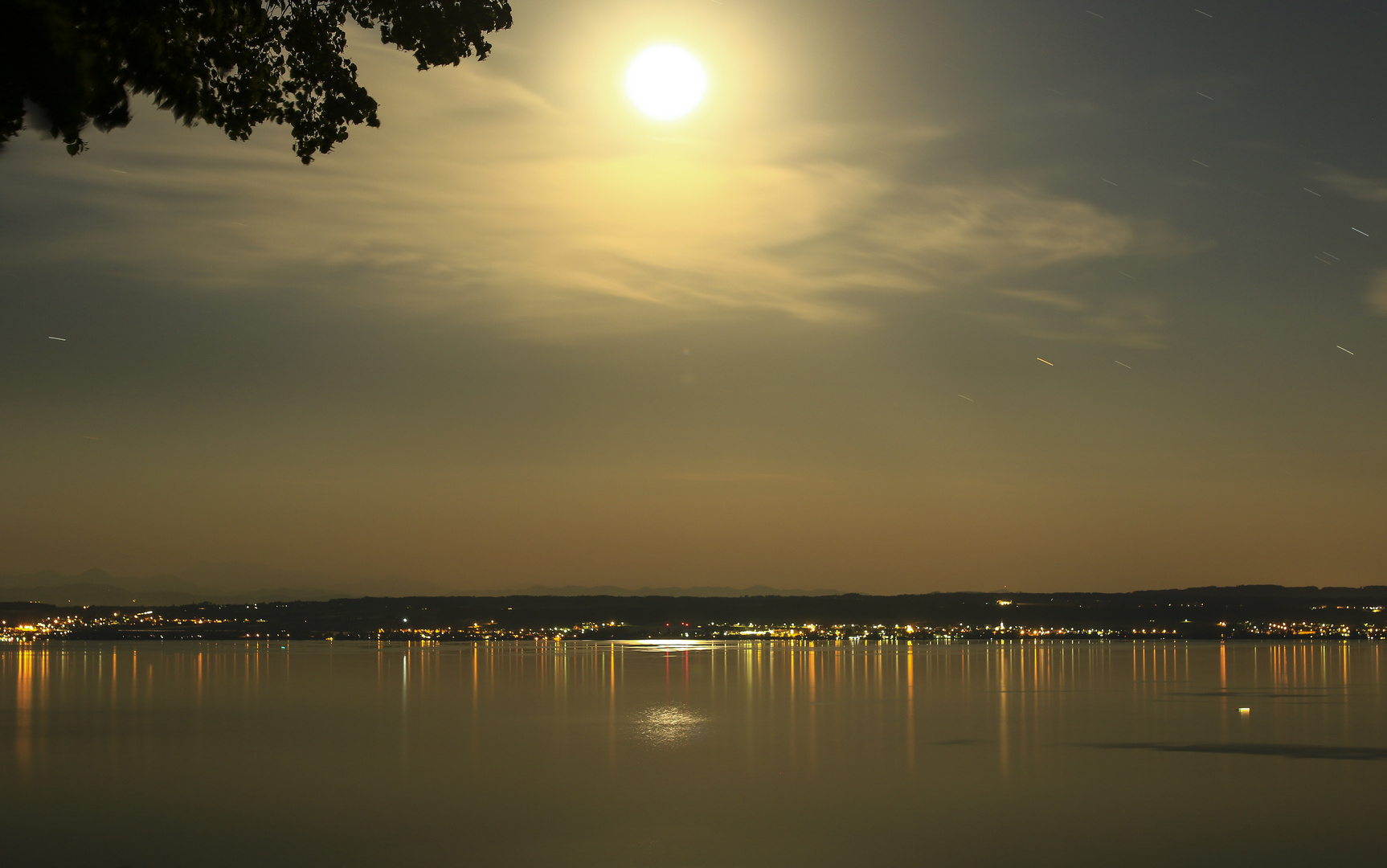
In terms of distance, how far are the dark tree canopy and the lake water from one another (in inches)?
549

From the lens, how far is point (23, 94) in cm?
1379

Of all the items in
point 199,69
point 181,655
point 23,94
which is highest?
point 199,69

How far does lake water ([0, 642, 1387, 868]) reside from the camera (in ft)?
83.4

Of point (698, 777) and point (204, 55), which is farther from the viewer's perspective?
point (698, 777)

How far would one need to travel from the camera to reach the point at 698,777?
3588cm

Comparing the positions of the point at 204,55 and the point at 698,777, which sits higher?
the point at 204,55

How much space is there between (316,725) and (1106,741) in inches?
1242

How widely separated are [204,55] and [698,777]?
24582mm

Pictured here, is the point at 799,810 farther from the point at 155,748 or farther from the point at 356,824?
the point at 155,748

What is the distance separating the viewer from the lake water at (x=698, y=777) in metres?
25.4

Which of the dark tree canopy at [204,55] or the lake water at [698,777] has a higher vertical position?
the dark tree canopy at [204,55]

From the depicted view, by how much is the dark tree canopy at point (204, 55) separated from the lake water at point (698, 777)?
14.0 meters

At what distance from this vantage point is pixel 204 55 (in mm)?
17609

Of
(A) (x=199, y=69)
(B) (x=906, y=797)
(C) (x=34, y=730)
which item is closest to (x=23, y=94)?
(A) (x=199, y=69)
